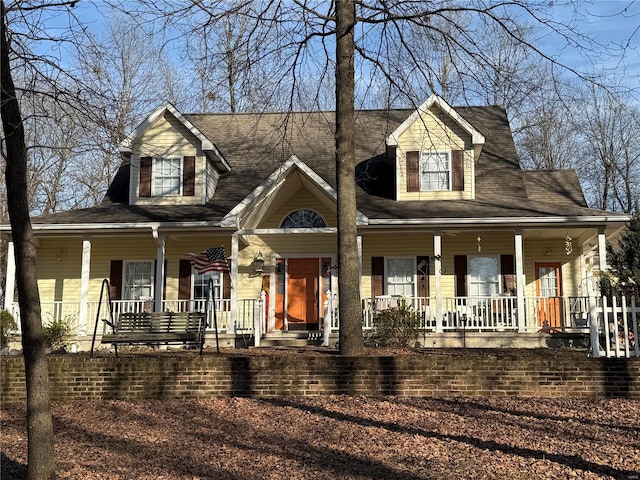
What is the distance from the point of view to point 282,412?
827 centimetres

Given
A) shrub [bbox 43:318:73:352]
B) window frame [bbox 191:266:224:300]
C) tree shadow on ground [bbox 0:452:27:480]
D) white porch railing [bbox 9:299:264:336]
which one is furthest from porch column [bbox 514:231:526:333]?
tree shadow on ground [bbox 0:452:27:480]

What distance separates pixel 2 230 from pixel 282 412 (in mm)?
11361

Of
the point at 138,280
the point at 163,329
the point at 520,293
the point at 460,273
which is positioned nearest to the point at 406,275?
the point at 460,273

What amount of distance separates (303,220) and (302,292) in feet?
6.54

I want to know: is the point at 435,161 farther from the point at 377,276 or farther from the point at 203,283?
the point at 203,283

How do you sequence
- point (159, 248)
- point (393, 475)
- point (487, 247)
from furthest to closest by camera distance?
Result: point (487, 247), point (159, 248), point (393, 475)

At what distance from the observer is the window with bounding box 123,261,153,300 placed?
18.1 m

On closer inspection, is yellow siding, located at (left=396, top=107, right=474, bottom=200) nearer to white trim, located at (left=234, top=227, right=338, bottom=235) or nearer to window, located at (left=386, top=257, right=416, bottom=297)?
window, located at (left=386, top=257, right=416, bottom=297)

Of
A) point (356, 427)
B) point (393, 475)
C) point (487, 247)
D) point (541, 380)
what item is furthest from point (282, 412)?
point (487, 247)

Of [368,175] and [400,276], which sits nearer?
[368,175]

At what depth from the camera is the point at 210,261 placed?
1555 centimetres

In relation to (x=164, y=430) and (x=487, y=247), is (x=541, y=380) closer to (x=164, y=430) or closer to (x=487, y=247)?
(x=164, y=430)

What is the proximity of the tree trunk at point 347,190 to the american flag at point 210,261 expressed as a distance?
194 inches

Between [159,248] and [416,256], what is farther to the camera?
[416,256]
